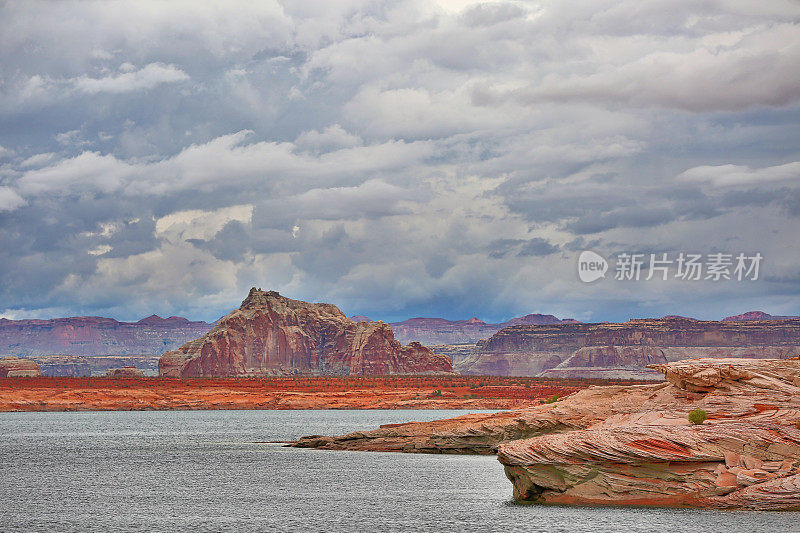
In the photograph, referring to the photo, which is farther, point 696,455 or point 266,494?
point 266,494

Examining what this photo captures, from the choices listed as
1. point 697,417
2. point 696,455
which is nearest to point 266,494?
point 697,417

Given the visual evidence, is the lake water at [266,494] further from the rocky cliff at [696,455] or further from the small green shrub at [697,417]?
the small green shrub at [697,417]

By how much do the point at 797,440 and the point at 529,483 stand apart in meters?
14.0

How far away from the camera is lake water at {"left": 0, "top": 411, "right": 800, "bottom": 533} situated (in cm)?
4388

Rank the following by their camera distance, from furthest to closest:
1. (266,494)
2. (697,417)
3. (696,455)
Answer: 1. (266,494)
2. (697,417)
3. (696,455)

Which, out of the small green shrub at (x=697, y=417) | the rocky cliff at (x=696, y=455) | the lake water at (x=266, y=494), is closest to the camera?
the lake water at (x=266, y=494)

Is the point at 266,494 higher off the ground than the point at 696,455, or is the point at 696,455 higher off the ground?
the point at 696,455

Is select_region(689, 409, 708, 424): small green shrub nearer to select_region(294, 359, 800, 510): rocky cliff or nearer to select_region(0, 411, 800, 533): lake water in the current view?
select_region(294, 359, 800, 510): rocky cliff

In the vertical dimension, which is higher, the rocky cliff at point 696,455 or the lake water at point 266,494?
the rocky cliff at point 696,455

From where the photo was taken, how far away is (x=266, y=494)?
57.2 m

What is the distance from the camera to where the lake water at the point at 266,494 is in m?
43.9

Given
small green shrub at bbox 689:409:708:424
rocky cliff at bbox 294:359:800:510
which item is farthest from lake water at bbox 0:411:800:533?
small green shrub at bbox 689:409:708:424

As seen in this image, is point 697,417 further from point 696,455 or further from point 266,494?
point 266,494

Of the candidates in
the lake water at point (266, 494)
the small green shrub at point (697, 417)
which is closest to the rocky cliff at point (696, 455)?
the small green shrub at point (697, 417)
